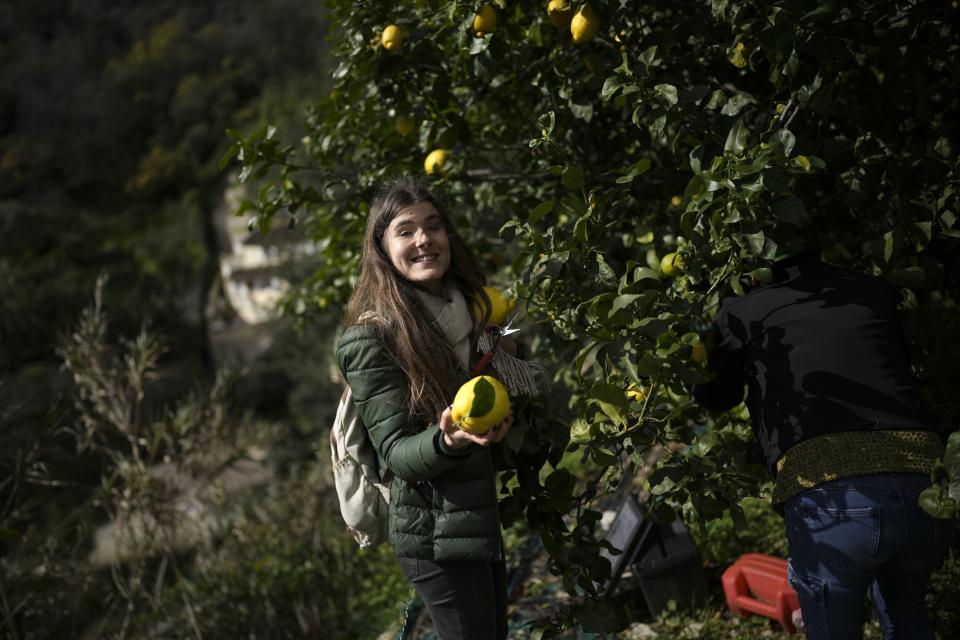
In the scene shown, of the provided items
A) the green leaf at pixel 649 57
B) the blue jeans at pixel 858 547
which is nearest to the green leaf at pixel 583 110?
the green leaf at pixel 649 57

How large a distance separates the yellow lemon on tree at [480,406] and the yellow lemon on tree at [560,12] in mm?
922

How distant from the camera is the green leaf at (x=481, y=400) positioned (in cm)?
119

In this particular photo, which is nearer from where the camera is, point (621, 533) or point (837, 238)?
point (837, 238)

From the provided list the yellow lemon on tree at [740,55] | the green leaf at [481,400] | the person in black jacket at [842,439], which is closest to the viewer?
the green leaf at [481,400]

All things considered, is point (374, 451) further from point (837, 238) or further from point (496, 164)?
point (496, 164)

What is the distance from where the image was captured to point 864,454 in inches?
50.9

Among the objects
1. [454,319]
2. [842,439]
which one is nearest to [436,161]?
[454,319]

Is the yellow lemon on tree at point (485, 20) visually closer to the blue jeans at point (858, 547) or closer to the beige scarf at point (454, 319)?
the beige scarf at point (454, 319)

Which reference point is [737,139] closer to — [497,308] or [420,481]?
[497,308]

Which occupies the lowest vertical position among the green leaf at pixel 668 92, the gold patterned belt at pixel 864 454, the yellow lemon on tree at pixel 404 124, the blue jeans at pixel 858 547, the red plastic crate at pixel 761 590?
the red plastic crate at pixel 761 590

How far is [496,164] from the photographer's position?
2.98m

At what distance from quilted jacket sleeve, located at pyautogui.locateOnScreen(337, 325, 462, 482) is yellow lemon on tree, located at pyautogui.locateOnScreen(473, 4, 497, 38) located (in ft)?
2.55

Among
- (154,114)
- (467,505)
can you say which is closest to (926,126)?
(467,505)

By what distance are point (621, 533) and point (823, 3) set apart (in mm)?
1756
